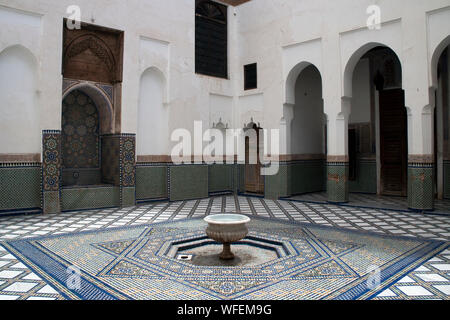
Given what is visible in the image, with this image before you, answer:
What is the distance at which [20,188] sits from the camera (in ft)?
18.7

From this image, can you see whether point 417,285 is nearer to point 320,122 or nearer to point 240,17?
point 320,122

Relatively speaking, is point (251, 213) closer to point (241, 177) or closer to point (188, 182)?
point (188, 182)

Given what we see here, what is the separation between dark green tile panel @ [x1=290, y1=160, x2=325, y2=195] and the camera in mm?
8211

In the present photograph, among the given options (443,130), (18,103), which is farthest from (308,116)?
(18,103)

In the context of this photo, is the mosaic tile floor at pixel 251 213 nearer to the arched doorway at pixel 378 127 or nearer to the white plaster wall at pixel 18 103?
the white plaster wall at pixel 18 103

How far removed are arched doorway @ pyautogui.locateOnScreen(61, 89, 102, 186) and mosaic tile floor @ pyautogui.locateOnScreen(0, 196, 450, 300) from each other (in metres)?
1.12

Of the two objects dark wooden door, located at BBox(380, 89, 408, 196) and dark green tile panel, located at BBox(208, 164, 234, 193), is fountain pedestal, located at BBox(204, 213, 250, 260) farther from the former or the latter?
dark wooden door, located at BBox(380, 89, 408, 196)

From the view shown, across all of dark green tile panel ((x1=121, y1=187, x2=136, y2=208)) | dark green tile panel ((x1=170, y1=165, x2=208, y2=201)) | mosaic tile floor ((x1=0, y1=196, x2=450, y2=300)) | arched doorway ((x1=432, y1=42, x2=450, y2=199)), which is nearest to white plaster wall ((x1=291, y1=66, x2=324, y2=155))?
mosaic tile floor ((x1=0, y1=196, x2=450, y2=300))

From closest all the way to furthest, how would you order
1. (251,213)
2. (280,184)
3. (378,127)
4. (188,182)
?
1. (251,213)
2. (188,182)
3. (280,184)
4. (378,127)

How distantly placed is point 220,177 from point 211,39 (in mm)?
3192

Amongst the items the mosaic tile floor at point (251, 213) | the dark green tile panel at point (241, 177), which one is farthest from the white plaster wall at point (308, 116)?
the mosaic tile floor at point (251, 213)

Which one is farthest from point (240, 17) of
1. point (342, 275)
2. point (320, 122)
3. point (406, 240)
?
point (342, 275)

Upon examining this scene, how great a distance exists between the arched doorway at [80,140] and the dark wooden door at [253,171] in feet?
11.0

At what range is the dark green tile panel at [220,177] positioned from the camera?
833cm
